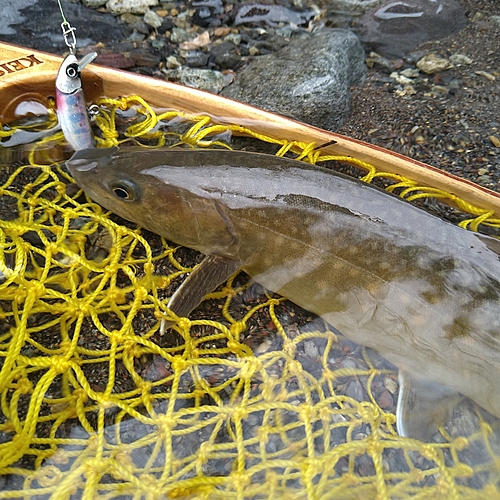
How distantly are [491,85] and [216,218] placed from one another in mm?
3160

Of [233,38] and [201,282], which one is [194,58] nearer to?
[233,38]

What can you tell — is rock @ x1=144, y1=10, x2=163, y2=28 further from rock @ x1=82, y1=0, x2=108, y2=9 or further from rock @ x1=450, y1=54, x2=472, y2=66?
rock @ x1=450, y1=54, x2=472, y2=66

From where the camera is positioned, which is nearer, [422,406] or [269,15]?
[422,406]

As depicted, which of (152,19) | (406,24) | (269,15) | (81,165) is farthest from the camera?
(269,15)

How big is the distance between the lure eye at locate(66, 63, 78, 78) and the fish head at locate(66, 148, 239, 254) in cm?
49

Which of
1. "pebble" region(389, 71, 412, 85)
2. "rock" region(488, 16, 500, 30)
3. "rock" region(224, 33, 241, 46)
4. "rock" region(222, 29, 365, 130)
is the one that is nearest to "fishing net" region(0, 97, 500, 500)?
"rock" region(222, 29, 365, 130)

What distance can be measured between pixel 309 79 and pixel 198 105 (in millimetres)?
1244

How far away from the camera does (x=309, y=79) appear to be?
12.2 ft

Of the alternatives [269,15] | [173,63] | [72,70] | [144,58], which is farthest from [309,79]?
[72,70]

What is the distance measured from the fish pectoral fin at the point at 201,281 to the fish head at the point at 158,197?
0.06 meters

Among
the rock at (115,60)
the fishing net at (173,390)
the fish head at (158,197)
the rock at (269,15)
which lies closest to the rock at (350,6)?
the rock at (269,15)

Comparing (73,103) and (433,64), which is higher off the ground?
(73,103)

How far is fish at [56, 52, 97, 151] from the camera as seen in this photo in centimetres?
257

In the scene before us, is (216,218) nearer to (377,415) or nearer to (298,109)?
(377,415)
